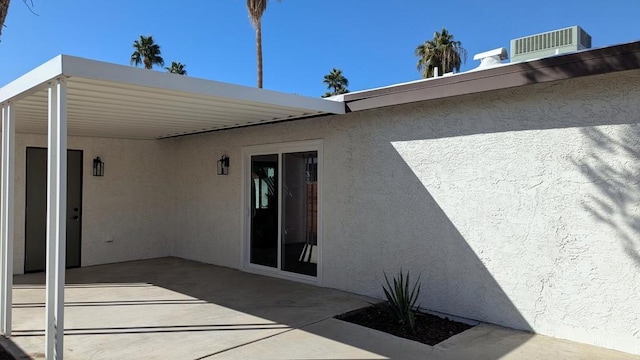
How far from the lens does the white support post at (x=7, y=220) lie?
17.7 feet

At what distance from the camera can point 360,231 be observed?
7.32 m

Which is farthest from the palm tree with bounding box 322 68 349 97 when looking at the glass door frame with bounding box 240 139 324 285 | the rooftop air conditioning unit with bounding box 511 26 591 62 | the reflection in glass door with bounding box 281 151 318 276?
the rooftop air conditioning unit with bounding box 511 26 591 62

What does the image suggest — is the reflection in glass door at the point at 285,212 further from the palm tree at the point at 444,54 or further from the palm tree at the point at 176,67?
the palm tree at the point at 176,67

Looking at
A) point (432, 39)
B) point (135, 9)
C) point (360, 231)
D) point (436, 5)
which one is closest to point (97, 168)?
point (135, 9)

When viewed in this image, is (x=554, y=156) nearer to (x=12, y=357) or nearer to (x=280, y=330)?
(x=280, y=330)

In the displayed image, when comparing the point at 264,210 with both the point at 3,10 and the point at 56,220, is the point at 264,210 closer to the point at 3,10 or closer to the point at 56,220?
the point at 56,220

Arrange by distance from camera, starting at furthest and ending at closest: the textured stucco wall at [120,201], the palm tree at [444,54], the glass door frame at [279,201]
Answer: the palm tree at [444,54] → the textured stucco wall at [120,201] → the glass door frame at [279,201]

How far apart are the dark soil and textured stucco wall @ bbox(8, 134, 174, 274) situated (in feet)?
23.2

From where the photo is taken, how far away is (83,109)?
6707 millimetres

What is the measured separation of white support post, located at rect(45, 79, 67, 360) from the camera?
419cm

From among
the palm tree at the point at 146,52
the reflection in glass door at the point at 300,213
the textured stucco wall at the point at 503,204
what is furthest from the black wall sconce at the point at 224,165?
the palm tree at the point at 146,52

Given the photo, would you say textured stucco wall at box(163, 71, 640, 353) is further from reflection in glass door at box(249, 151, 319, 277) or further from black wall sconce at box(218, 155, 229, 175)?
black wall sconce at box(218, 155, 229, 175)

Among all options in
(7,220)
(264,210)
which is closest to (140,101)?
(7,220)

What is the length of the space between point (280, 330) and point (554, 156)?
397cm
